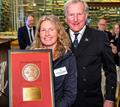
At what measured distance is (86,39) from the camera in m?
2.40

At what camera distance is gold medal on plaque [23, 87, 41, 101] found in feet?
5.77

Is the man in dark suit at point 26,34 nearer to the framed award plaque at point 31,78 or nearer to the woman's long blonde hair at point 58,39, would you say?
the woman's long blonde hair at point 58,39

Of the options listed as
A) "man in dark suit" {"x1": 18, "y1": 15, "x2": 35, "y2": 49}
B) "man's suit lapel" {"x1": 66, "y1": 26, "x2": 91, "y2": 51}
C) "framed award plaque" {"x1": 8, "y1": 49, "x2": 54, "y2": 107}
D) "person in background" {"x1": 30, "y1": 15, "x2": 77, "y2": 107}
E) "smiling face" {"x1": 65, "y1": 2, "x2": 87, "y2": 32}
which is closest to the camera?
"framed award plaque" {"x1": 8, "y1": 49, "x2": 54, "y2": 107}

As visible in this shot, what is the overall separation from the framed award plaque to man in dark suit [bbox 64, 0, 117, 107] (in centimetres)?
52

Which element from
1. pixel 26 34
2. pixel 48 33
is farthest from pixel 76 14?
pixel 26 34

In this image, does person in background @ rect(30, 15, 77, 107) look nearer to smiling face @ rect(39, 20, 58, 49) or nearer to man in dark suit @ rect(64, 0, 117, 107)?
smiling face @ rect(39, 20, 58, 49)

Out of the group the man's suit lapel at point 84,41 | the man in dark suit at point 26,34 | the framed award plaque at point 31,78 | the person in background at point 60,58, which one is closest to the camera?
the framed award plaque at point 31,78

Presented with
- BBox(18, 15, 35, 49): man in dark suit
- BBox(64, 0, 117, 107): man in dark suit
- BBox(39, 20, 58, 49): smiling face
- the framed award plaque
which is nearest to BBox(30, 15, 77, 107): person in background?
BBox(39, 20, 58, 49): smiling face

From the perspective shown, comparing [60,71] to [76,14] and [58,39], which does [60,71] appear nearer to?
[58,39]

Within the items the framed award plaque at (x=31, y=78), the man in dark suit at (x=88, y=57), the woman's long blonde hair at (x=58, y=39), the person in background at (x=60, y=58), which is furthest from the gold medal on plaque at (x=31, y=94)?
the man in dark suit at (x=88, y=57)

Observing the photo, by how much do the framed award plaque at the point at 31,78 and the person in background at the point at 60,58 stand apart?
14 cm

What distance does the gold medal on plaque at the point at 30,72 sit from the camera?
1791 mm

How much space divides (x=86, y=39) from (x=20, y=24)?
26.1 feet

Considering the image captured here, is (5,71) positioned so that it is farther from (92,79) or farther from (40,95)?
(92,79)
